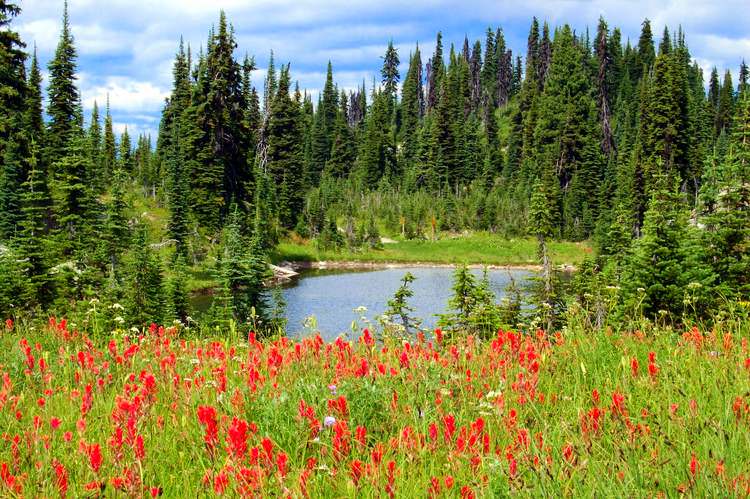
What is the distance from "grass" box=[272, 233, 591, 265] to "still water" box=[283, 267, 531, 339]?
6300mm

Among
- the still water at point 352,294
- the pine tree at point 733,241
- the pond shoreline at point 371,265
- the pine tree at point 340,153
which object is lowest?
the still water at point 352,294

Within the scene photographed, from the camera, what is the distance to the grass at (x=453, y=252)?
64.2m

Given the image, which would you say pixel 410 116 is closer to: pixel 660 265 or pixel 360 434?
pixel 660 265

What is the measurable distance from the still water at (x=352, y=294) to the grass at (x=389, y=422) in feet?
52.5

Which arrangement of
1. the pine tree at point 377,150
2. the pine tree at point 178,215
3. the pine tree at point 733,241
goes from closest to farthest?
the pine tree at point 733,241, the pine tree at point 178,215, the pine tree at point 377,150

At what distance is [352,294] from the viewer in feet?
127

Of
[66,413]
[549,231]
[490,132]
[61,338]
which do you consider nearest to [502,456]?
[66,413]

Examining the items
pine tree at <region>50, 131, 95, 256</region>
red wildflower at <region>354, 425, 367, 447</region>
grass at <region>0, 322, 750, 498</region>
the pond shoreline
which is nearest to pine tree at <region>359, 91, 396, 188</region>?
the pond shoreline

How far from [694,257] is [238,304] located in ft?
48.7

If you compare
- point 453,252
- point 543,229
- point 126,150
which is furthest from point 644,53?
point 543,229

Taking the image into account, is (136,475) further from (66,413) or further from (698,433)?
(698,433)

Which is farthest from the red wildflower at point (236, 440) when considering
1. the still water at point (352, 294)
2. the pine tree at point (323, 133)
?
the pine tree at point (323, 133)

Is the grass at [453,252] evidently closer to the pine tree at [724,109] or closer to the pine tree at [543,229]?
the pine tree at [543,229]

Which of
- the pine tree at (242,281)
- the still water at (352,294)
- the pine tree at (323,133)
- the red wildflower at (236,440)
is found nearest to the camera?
the red wildflower at (236,440)
